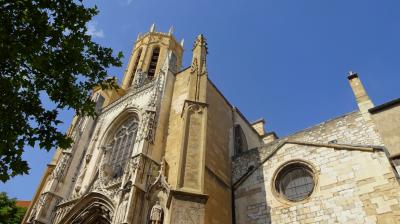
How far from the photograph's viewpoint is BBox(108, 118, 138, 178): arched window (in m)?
13.0

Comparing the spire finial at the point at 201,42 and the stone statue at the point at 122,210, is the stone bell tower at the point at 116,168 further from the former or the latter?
the spire finial at the point at 201,42

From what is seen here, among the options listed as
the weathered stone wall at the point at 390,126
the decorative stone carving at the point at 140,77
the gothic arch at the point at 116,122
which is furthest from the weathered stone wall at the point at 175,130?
the decorative stone carving at the point at 140,77

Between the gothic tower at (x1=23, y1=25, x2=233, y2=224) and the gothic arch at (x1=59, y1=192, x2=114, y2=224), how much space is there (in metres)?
0.03

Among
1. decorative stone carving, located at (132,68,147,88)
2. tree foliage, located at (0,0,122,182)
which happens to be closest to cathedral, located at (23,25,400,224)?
tree foliage, located at (0,0,122,182)

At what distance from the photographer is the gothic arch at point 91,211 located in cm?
1044

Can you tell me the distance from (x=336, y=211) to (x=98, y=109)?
41.9ft

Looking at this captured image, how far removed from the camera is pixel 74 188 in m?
13.2

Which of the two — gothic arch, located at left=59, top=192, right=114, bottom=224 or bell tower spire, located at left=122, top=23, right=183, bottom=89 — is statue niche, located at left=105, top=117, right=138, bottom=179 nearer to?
gothic arch, located at left=59, top=192, right=114, bottom=224

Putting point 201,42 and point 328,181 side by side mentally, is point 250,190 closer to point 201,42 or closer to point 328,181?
point 328,181

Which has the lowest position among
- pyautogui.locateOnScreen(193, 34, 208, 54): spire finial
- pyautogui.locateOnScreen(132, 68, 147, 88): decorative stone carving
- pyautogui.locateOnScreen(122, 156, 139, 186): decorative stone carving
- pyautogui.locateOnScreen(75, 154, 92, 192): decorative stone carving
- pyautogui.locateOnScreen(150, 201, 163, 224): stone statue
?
pyautogui.locateOnScreen(150, 201, 163, 224): stone statue

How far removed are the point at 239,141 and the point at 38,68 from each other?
33.4 ft

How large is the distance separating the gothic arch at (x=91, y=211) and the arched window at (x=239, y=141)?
5799 mm

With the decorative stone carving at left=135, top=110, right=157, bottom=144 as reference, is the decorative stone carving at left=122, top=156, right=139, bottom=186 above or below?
below

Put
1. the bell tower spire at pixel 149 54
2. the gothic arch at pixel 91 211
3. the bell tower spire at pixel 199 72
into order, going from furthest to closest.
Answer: the bell tower spire at pixel 149 54
the bell tower spire at pixel 199 72
the gothic arch at pixel 91 211
